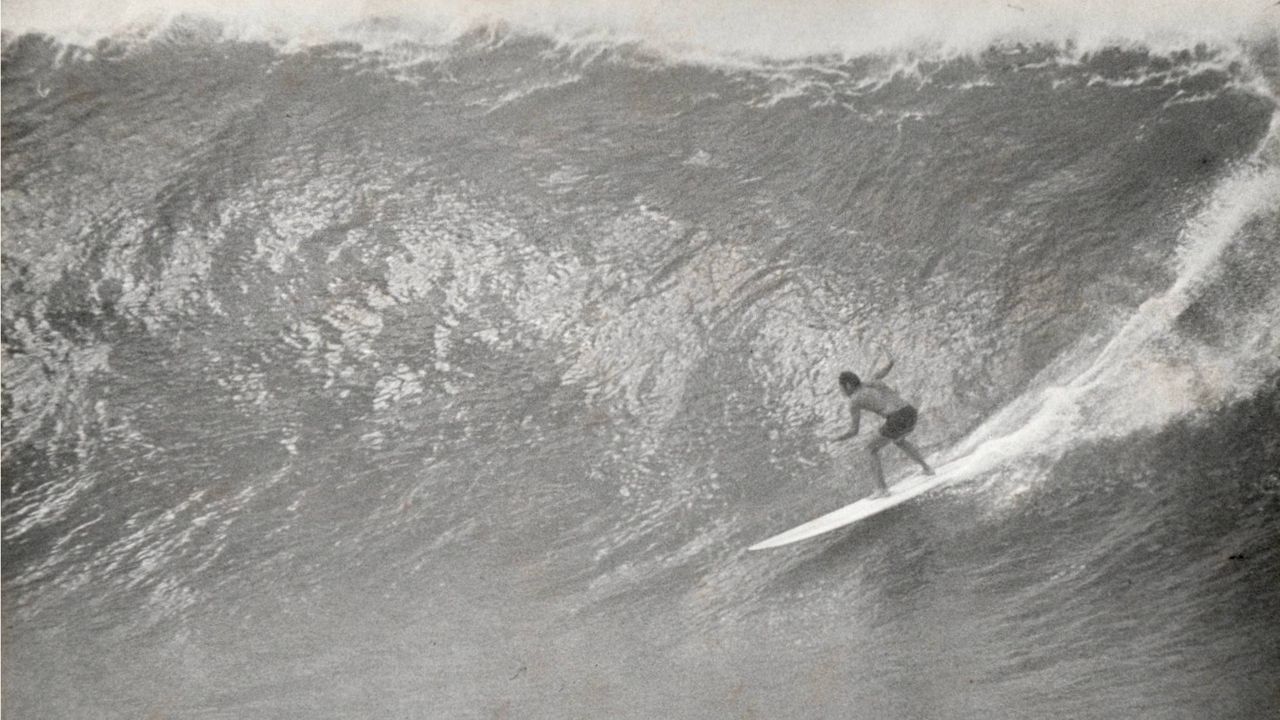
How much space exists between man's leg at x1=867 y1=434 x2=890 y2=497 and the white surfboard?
0.03 meters

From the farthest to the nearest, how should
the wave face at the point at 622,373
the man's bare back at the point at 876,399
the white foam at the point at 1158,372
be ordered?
the white foam at the point at 1158,372, the man's bare back at the point at 876,399, the wave face at the point at 622,373

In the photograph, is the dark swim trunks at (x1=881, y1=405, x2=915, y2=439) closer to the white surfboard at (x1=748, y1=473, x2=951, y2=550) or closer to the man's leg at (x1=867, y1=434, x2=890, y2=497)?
the man's leg at (x1=867, y1=434, x2=890, y2=497)

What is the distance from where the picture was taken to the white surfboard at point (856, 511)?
2.93 m

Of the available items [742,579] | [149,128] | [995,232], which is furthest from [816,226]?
[149,128]

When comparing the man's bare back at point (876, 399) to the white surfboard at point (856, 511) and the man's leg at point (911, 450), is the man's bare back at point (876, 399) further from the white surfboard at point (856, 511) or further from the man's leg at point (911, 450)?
the white surfboard at point (856, 511)

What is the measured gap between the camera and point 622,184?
2.81 metres

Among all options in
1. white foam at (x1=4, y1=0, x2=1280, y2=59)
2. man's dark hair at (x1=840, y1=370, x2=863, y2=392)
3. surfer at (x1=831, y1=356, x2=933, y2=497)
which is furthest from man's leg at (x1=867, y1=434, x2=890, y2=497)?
white foam at (x1=4, y1=0, x2=1280, y2=59)

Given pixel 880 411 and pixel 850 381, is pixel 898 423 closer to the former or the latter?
pixel 880 411

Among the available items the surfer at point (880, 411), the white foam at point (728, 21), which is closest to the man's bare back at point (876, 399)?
the surfer at point (880, 411)

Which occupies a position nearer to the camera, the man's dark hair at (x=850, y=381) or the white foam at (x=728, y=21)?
the white foam at (x=728, y=21)

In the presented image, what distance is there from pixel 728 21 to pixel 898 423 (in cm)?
111

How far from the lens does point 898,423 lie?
9.66 ft

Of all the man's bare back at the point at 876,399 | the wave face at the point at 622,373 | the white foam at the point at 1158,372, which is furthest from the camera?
the white foam at the point at 1158,372

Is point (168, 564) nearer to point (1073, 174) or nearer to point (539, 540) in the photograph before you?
point (539, 540)
